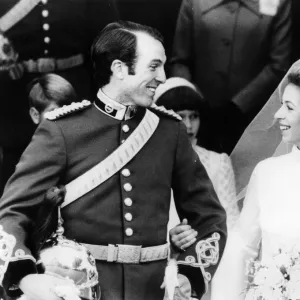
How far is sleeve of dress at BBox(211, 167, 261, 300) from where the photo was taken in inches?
105

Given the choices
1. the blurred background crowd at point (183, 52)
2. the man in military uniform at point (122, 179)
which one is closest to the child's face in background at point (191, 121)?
the blurred background crowd at point (183, 52)

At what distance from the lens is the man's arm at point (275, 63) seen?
3.10m

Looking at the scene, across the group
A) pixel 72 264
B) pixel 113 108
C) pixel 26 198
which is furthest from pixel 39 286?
pixel 113 108

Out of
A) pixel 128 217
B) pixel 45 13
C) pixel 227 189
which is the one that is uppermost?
pixel 45 13

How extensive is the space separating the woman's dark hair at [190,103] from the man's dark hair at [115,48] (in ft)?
1.27

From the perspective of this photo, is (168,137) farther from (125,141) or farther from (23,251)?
(23,251)

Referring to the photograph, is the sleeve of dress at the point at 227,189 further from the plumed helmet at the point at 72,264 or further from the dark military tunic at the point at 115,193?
the plumed helmet at the point at 72,264

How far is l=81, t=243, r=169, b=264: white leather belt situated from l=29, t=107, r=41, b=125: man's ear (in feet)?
2.07

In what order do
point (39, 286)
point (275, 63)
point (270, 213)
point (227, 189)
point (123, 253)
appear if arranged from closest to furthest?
point (39, 286)
point (123, 253)
point (270, 213)
point (227, 189)
point (275, 63)

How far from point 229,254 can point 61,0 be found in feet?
3.67

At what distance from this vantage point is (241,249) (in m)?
2.70

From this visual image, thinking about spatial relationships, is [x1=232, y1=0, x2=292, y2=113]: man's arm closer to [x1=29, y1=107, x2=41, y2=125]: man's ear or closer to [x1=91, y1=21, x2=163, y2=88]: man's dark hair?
[x1=91, y1=21, x2=163, y2=88]: man's dark hair

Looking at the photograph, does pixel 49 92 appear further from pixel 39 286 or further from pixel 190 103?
pixel 39 286

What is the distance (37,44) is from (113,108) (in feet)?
1.97
